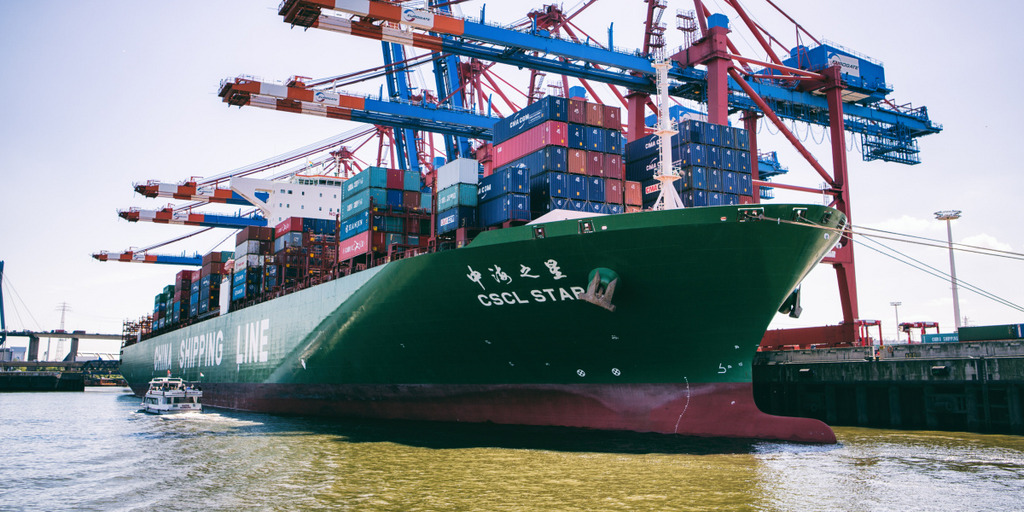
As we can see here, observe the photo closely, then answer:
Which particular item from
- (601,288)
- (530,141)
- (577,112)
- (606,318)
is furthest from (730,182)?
(601,288)

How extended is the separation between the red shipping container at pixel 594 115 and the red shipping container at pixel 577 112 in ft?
0.43

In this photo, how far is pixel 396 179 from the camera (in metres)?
25.4

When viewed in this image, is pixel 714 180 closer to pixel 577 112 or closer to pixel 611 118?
pixel 611 118

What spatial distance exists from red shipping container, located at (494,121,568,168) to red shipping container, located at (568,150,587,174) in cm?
39

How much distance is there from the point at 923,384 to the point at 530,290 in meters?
12.9

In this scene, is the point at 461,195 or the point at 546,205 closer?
the point at 546,205

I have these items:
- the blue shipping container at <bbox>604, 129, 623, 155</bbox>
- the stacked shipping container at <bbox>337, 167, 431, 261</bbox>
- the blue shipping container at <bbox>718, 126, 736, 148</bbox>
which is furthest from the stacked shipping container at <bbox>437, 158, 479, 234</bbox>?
the blue shipping container at <bbox>718, 126, 736, 148</bbox>

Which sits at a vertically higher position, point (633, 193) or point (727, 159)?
point (727, 159)

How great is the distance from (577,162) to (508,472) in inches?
390

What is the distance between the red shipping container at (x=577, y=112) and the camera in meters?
20.5

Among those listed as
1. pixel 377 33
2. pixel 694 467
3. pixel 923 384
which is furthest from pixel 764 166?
pixel 694 467

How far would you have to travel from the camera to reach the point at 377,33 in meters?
24.2

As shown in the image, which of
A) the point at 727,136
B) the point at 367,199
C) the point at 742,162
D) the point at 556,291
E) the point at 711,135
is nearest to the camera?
the point at 556,291

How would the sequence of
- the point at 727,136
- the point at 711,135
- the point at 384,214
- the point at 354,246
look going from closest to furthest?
1. the point at 711,135
2. the point at 727,136
3. the point at 384,214
4. the point at 354,246
